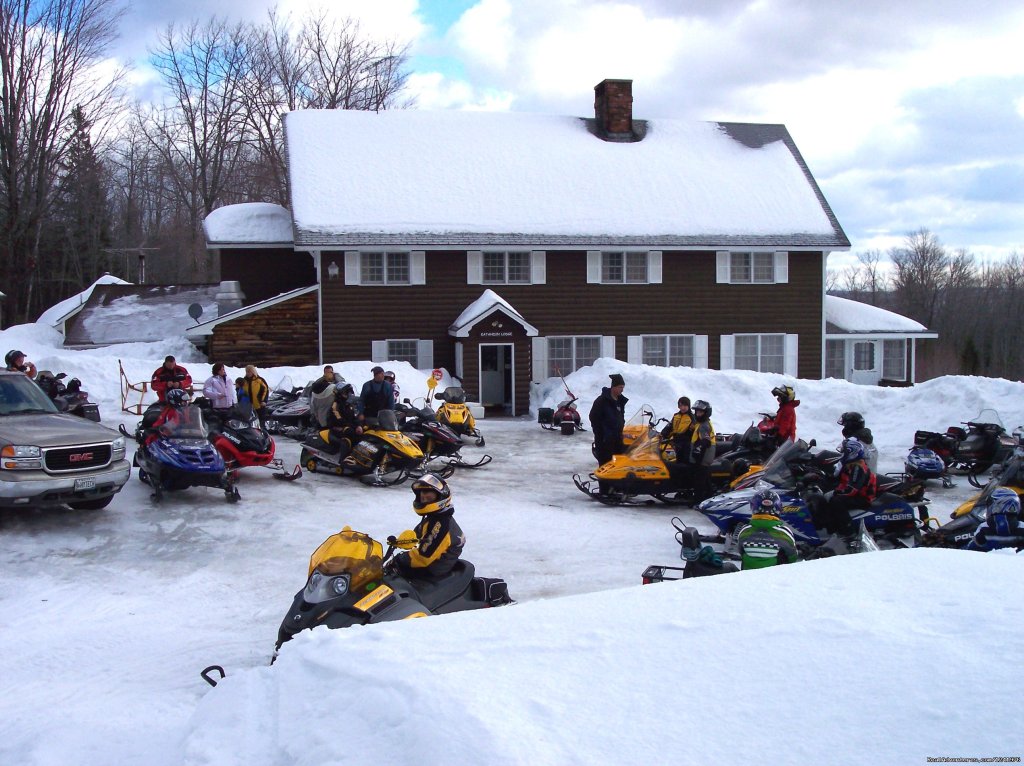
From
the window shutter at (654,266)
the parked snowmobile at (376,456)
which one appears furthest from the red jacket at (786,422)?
the window shutter at (654,266)

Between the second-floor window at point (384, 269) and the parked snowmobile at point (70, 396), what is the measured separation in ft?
34.4

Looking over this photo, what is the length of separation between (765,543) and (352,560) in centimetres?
374

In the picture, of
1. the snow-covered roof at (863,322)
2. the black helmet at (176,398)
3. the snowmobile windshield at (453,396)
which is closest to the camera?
the black helmet at (176,398)

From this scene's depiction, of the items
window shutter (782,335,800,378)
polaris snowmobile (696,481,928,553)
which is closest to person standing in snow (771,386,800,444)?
polaris snowmobile (696,481,928,553)

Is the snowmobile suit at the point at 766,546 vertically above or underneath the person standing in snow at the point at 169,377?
underneath

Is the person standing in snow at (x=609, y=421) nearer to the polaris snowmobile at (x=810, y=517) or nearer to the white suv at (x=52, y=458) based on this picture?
the polaris snowmobile at (x=810, y=517)

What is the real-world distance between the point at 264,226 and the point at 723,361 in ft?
48.6

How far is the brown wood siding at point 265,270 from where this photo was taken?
92.4 ft

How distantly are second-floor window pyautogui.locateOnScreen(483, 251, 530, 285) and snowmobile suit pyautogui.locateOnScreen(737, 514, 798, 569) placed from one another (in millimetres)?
19327

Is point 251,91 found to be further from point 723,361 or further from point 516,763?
point 516,763

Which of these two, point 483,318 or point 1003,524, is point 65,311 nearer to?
point 483,318

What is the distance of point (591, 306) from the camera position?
89.9ft

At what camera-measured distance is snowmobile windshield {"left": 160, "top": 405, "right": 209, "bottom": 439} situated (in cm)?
1120

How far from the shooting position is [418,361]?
2630 centimetres
